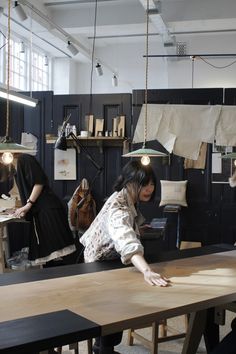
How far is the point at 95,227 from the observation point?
2555 mm

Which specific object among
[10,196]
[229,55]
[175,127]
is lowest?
[10,196]

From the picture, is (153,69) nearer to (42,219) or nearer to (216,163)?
(216,163)

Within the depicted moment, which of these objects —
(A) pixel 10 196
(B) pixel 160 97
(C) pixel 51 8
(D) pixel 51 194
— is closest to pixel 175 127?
(B) pixel 160 97

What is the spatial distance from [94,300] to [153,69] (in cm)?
647

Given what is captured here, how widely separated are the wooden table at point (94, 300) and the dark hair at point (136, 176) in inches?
18.9

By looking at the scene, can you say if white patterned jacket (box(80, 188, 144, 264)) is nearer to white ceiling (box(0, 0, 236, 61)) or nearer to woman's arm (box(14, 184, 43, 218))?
woman's arm (box(14, 184, 43, 218))

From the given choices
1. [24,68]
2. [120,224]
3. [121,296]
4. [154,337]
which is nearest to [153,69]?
[24,68]

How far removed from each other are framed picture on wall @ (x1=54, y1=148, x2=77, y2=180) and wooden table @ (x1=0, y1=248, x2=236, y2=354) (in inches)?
132

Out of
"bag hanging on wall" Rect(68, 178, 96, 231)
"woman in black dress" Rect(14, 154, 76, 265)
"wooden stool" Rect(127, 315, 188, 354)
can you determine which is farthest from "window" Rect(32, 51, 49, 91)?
"wooden stool" Rect(127, 315, 188, 354)

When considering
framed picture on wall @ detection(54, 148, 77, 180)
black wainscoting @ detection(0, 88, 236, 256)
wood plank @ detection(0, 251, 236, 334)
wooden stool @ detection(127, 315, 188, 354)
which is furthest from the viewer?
framed picture on wall @ detection(54, 148, 77, 180)

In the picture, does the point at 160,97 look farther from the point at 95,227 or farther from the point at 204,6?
the point at 95,227

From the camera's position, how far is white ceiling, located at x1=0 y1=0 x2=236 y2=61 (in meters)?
5.77

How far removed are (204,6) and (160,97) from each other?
4.84 feet

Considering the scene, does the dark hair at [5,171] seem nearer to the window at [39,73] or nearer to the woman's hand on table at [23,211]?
the woman's hand on table at [23,211]
